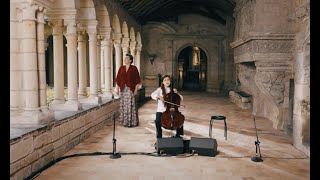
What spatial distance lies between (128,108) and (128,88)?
44cm

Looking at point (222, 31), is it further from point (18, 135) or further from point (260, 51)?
point (18, 135)

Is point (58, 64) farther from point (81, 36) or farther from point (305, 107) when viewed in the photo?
point (305, 107)

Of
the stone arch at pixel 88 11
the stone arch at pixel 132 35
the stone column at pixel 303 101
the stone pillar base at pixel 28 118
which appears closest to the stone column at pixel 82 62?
the stone arch at pixel 88 11

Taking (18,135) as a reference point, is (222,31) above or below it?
above

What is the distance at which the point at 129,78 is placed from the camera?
22.0ft

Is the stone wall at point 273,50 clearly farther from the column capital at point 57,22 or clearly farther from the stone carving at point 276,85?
the column capital at point 57,22

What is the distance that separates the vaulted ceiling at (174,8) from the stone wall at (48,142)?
5.60 meters

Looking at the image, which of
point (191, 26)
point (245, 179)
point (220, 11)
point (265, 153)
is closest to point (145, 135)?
point (265, 153)

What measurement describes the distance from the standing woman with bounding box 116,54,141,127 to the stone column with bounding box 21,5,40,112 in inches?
109

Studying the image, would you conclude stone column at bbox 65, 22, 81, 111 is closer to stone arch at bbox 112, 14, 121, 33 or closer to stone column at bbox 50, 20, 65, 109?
stone column at bbox 50, 20, 65, 109

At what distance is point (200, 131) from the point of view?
6453mm

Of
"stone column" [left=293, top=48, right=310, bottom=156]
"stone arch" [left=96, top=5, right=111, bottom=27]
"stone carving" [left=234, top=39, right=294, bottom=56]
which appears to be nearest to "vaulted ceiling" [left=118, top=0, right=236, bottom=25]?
"stone arch" [left=96, top=5, right=111, bottom=27]

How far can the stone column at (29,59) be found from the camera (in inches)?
159
